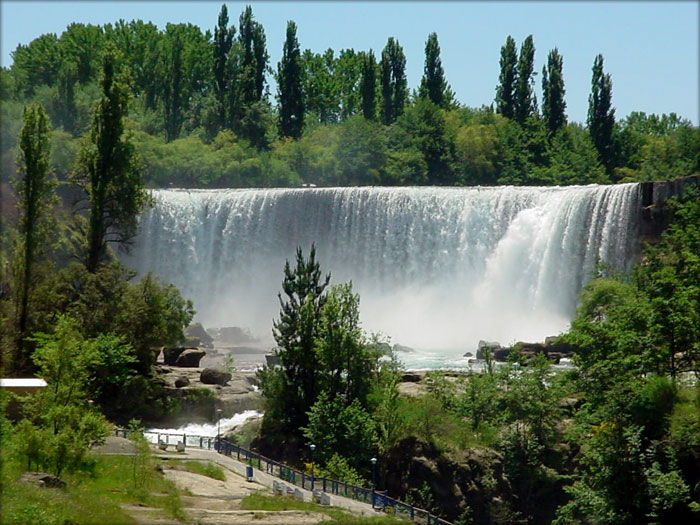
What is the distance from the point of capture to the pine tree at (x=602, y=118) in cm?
8894

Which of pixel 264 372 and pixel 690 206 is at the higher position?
pixel 690 206

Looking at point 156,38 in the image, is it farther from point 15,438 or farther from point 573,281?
point 15,438

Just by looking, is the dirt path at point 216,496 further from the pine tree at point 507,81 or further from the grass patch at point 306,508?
the pine tree at point 507,81

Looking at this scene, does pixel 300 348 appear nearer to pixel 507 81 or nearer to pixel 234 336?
pixel 234 336

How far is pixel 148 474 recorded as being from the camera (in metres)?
33.4

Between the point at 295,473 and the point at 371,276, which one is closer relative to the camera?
the point at 295,473

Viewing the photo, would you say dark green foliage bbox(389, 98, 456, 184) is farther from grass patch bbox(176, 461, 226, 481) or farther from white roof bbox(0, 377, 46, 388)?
grass patch bbox(176, 461, 226, 481)

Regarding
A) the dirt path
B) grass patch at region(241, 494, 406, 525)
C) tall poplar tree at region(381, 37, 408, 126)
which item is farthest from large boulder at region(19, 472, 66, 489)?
tall poplar tree at region(381, 37, 408, 126)

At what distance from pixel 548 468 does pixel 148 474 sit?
1471 centimetres

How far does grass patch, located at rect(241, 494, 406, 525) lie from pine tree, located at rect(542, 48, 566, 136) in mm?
67059

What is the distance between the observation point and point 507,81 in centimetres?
9800

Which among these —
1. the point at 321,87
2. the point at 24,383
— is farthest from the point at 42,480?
the point at 321,87

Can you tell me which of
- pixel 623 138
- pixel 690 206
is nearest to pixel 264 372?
pixel 690 206

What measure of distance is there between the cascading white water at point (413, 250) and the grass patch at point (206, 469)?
1155 inches
